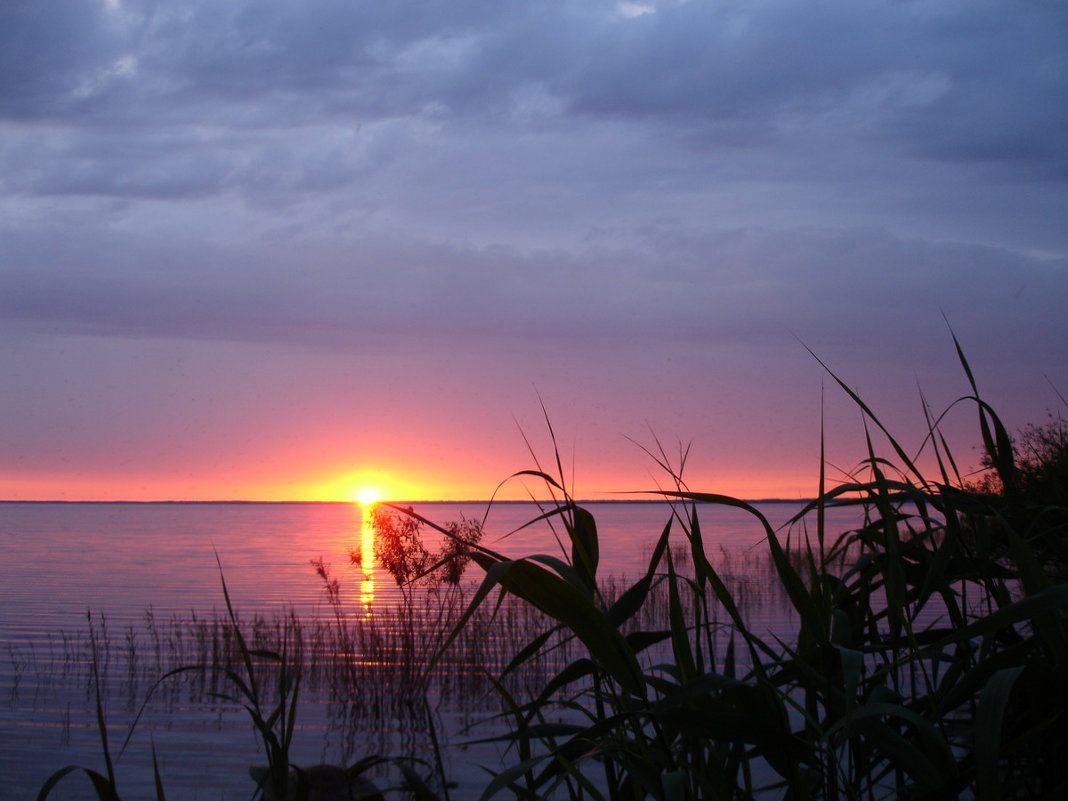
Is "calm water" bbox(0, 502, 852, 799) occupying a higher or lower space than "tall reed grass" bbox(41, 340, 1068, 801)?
lower

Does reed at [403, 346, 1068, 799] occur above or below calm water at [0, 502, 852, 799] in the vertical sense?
above

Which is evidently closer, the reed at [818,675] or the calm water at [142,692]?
the reed at [818,675]

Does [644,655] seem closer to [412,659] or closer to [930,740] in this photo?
[412,659]

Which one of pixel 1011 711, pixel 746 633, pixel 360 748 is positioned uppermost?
pixel 746 633

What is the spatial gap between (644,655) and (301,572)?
29.1m

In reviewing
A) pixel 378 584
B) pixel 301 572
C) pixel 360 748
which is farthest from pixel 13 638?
pixel 301 572

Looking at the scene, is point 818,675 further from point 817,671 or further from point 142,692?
point 142,692

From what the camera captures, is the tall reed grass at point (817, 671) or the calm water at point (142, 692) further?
the calm water at point (142, 692)

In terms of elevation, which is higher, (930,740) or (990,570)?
(990,570)

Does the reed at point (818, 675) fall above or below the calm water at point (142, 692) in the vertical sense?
above

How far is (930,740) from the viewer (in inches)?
81.4

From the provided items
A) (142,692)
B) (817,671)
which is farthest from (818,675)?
(142,692)

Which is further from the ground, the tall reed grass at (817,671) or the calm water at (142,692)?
the tall reed grass at (817,671)

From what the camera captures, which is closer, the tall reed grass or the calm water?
the tall reed grass
